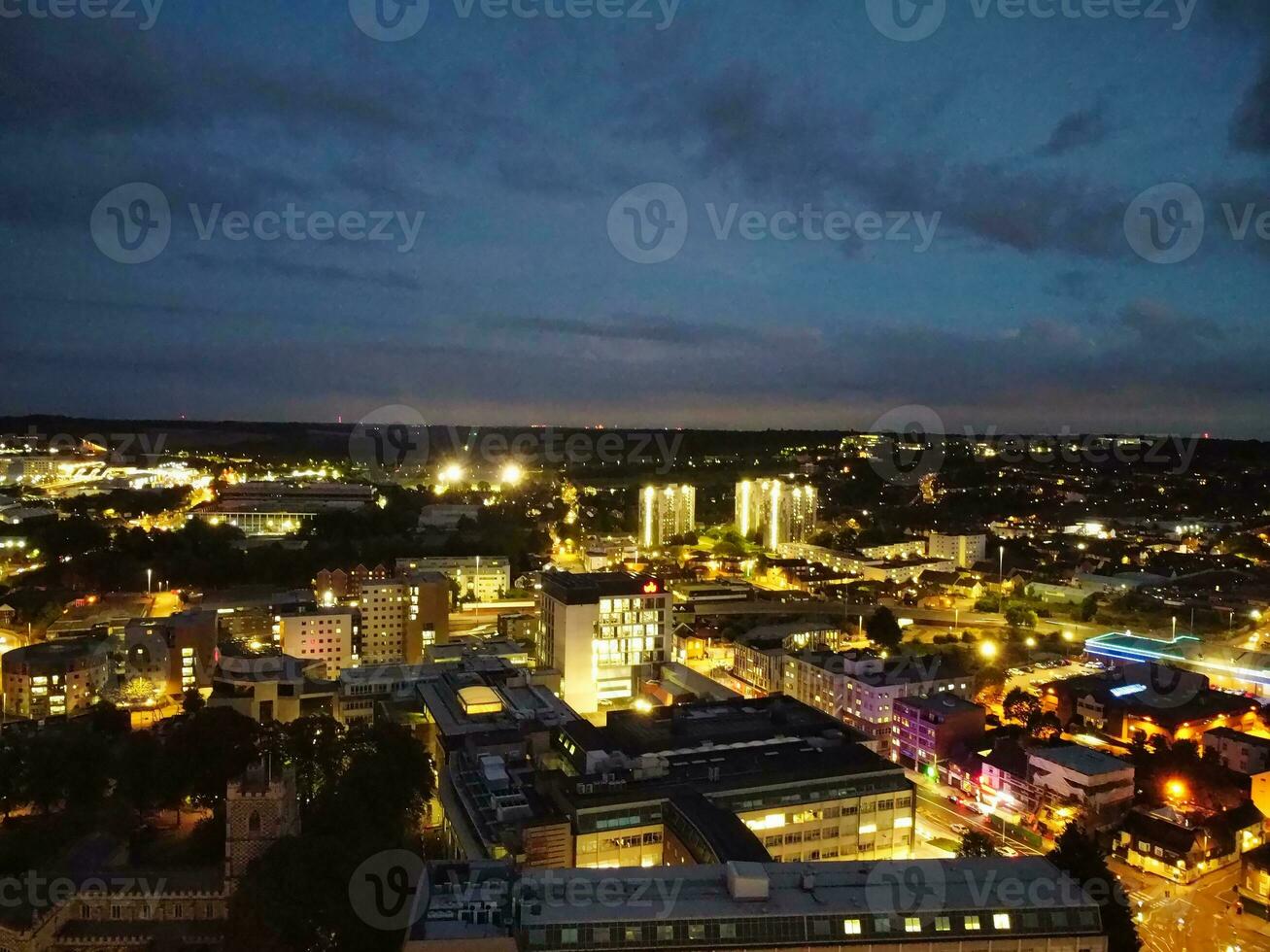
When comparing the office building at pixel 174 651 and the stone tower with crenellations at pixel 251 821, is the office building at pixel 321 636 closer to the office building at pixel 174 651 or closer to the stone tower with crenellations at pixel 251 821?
the office building at pixel 174 651

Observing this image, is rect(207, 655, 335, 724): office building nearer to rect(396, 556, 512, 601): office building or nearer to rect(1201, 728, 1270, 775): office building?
rect(396, 556, 512, 601): office building

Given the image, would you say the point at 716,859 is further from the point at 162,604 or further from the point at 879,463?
the point at 879,463

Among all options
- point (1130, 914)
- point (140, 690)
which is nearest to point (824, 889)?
point (1130, 914)

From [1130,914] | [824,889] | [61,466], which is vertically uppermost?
[61,466]

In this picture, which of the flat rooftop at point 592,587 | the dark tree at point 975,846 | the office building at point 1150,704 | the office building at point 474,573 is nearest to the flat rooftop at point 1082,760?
the dark tree at point 975,846

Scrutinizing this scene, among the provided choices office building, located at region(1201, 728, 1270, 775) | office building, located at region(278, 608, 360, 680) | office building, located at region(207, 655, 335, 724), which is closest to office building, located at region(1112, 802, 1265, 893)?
office building, located at region(1201, 728, 1270, 775)

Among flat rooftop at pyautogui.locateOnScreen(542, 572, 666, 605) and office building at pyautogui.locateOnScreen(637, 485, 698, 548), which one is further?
office building at pyautogui.locateOnScreen(637, 485, 698, 548)
